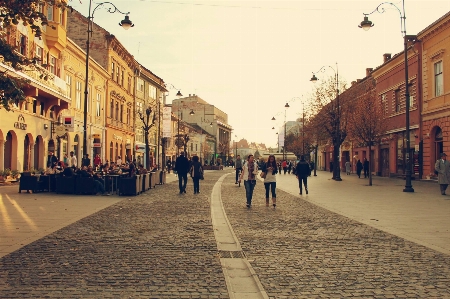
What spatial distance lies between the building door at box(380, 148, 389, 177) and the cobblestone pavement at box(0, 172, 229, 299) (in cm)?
3426

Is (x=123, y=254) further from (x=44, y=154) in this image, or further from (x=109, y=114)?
(x=109, y=114)

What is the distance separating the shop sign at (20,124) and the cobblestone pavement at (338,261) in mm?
17438

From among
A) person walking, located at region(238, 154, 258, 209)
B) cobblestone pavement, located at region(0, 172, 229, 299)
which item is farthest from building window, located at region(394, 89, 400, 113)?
cobblestone pavement, located at region(0, 172, 229, 299)

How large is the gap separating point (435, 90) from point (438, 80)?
74 centimetres

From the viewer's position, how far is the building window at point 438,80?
1200 inches

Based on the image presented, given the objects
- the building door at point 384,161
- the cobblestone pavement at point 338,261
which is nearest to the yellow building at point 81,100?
the cobblestone pavement at point 338,261

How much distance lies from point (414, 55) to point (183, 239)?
3097 centimetres

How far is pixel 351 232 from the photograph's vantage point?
1005 centimetres

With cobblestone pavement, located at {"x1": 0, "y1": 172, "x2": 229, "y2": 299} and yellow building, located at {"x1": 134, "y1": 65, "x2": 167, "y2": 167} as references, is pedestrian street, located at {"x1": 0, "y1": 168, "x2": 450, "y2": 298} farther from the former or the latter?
yellow building, located at {"x1": 134, "y1": 65, "x2": 167, "y2": 167}

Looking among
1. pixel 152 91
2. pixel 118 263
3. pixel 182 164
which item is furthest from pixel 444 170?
pixel 152 91

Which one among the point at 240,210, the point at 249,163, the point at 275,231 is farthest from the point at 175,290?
the point at 249,163

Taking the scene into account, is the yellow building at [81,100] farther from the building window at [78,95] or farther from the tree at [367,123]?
the tree at [367,123]

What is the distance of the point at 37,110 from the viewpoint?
91.7 feet

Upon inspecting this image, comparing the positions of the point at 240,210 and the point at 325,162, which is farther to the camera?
the point at 325,162
